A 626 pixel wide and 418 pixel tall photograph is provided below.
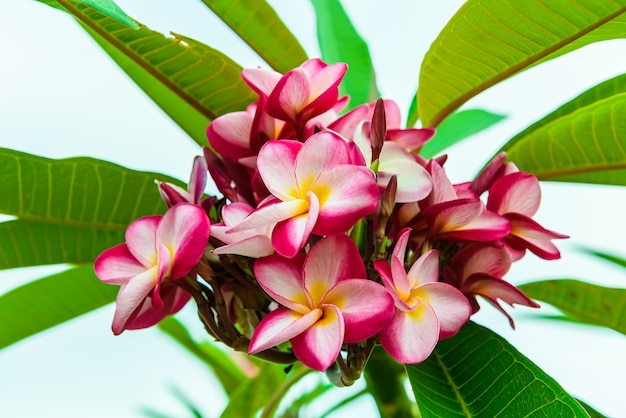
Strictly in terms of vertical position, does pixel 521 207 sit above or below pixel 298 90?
below

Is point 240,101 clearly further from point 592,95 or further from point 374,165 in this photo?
point 592,95

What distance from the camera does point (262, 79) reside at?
596 millimetres

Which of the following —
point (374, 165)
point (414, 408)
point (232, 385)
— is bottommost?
point (232, 385)

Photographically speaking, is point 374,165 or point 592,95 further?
point 592,95

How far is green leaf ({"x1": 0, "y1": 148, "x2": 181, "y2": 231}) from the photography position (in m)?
0.71

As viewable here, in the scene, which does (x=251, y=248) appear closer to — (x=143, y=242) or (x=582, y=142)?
(x=143, y=242)

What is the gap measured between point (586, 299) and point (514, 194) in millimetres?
318

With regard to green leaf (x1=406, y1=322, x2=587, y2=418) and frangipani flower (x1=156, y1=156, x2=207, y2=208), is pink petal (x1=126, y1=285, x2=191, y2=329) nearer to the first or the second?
frangipani flower (x1=156, y1=156, x2=207, y2=208)

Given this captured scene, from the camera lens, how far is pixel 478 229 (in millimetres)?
562

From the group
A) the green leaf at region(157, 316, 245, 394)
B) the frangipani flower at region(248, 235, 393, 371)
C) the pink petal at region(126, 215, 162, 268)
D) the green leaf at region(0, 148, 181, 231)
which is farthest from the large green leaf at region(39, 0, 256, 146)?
the green leaf at region(157, 316, 245, 394)

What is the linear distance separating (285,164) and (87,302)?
21.2 inches

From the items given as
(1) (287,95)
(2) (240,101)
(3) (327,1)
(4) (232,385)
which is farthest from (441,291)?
(4) (232,385)

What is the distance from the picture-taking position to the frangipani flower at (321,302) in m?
0.45

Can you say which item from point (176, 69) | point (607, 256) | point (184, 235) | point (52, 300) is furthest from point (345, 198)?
point (607, 256)
